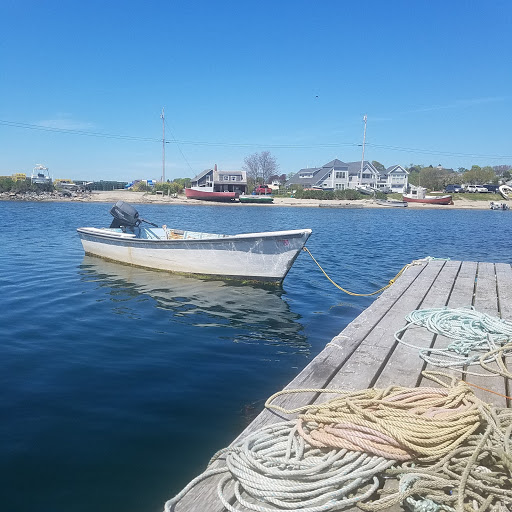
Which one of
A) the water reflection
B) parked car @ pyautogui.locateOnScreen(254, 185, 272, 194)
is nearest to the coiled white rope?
the water reflection

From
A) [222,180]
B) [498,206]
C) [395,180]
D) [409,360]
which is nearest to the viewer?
[409,360]

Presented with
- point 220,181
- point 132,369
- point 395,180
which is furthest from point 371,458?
point 395,180

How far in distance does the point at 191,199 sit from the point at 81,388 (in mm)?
62796

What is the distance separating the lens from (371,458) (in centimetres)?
237

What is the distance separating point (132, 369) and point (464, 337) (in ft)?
14.2

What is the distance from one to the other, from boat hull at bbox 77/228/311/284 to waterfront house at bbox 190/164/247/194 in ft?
199

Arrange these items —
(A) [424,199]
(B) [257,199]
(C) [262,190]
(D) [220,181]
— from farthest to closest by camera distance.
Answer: (C) [262,190] → (D) [220,181] → (A) [424,199] → (B) [257,199]

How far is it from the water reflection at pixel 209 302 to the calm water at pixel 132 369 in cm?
4

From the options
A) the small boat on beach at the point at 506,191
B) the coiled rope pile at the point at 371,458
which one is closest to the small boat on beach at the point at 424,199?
the small boat on beach at the point at 506,191

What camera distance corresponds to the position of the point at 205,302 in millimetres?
9461

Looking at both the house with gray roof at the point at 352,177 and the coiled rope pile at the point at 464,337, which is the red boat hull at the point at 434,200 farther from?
the coiled rope pile at the point at 464,337

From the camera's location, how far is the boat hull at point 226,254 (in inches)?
403

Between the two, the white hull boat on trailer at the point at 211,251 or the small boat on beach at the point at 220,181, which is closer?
the white hull boat on trailer at the point at 211,251

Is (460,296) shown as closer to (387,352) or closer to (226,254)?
(387,352)
